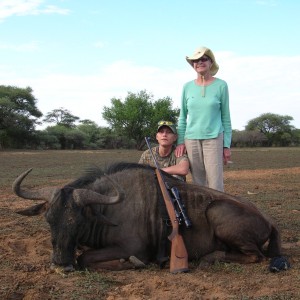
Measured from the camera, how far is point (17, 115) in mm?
55969

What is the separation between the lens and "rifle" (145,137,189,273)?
532 cm

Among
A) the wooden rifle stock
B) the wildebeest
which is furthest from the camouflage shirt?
Result: the wooden rifle stock

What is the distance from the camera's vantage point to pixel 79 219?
529cm

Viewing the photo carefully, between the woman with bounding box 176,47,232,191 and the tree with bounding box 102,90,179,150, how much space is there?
6413 centimetres

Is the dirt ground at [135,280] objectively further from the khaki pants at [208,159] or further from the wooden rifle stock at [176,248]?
the khaki pants at [208,159]

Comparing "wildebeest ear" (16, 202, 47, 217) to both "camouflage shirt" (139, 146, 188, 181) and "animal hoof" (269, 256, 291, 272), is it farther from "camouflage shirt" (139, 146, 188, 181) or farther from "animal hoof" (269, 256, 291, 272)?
"animal hoof" (269, 256, 291, 272)

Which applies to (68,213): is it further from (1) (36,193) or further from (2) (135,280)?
(2) (135,280)

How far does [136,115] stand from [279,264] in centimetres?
6616

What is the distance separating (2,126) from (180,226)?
5220 cm

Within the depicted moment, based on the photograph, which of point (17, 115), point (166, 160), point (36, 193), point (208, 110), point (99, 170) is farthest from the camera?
point (17, 115)

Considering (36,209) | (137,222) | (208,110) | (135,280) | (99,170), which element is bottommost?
(135,280)

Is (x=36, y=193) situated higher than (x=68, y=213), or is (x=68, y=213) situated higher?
(x=36, y=193)

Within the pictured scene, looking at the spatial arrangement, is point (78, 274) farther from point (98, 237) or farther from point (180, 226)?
point (180, 226)

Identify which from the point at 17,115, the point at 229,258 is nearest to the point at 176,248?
the point at 229,258
